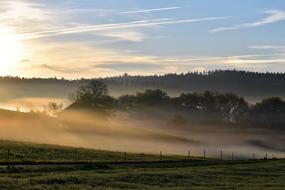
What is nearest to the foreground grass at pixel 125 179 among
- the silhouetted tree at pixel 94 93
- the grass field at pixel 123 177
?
the grass field at pixel 123 177

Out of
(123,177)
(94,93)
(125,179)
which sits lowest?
(125,179)

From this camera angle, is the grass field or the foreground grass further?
the grass field

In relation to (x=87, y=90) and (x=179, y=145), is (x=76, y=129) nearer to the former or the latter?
(x=87, y=90)

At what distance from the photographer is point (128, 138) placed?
570 feet

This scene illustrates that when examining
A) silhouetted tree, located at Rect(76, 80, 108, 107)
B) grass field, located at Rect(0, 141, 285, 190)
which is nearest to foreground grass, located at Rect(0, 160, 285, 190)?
grass field, located at Rect(0, 141, 285, 190)

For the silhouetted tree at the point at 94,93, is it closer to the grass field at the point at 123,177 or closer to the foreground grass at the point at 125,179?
the grass field at the point at 123,177

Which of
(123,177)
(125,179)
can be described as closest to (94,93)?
(123,177)

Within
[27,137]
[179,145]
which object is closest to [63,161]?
[27,137]

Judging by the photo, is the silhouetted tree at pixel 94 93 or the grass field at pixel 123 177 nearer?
the grass field at pixel 123 177

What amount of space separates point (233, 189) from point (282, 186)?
6409mm

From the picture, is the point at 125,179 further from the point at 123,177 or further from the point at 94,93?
the point at 94,93

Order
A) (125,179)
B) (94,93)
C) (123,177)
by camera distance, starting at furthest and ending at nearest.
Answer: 1. (94,93)
2. (123,177)
3. (125,179)

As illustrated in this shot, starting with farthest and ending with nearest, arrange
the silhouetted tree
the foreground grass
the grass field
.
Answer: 1. the silhouetted tree
2. the grass field
3. the foreground grass

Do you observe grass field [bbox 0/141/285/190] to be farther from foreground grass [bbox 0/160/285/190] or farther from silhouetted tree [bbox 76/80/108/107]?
silhouetted tree [bbox 76/80/108/107]
